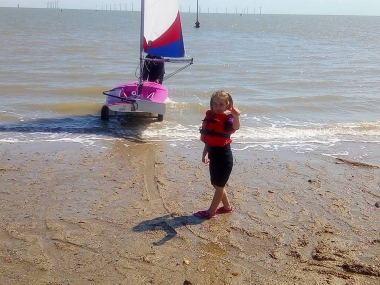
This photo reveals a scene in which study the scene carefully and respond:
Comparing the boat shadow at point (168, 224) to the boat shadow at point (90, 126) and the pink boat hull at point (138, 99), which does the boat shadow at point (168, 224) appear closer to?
the boat shadow at point (90, 126)

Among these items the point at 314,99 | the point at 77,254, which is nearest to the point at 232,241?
the point at 77,254

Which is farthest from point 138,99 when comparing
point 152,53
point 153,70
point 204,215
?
point 204,215

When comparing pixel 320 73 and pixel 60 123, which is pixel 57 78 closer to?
pixel 60 123

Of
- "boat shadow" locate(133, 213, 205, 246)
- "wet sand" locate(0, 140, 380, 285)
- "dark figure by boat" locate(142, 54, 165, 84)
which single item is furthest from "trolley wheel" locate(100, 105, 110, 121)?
"boat shadow" locate(133, 213, 205, 246)

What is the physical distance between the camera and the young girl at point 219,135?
17.1 feet

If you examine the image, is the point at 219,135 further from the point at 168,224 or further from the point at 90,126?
the point at 90,126

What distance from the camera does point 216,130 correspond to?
531cm

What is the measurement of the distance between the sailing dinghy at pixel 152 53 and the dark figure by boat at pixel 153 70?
18 cm

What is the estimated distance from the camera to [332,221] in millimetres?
5637

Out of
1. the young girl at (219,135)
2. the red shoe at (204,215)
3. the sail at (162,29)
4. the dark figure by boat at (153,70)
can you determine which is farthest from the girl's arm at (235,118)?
the dark figure by boat at (153,70)

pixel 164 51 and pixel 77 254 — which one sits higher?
pixel 164 51

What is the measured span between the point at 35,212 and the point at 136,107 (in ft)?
16.8

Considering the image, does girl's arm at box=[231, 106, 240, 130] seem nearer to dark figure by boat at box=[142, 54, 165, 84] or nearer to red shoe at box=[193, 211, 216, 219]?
red shoe at box=[193, 211, 216, 219]

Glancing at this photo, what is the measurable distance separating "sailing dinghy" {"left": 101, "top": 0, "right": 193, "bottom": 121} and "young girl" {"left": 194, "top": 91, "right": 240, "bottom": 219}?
5.26 m
